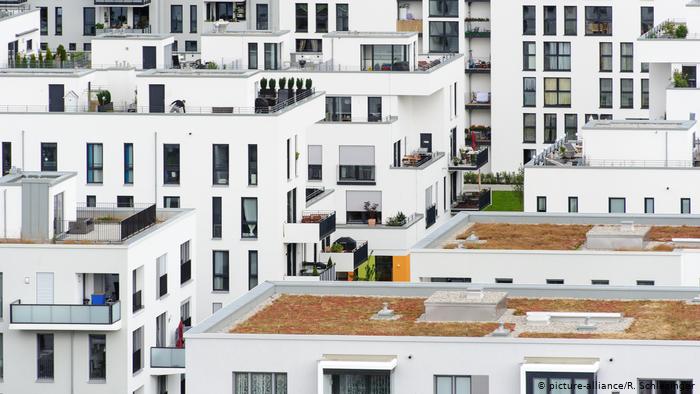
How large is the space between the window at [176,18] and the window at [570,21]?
29.0 meters

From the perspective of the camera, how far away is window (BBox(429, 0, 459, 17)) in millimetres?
171625

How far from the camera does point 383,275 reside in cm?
13138

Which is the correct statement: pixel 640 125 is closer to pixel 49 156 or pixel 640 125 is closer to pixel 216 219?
pixel 216 219

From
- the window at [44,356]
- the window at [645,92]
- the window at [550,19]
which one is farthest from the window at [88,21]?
the window at [44,356]

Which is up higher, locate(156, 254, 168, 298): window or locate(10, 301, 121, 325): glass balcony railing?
locate(156, 254, 168, 298): window

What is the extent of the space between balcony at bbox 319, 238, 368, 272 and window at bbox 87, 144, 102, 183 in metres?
11.0

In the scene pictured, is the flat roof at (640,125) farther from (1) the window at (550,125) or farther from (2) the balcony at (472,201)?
(1) the window at (550,125)

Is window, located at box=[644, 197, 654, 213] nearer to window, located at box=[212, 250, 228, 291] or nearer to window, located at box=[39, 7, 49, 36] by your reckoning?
window, located at box=[212, 250, 228, 291]

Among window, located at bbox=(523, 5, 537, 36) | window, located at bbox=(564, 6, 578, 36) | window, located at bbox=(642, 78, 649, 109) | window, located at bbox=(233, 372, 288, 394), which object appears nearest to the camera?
window, located at bbox=(233, 372, 288, 394)

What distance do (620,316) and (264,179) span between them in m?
42.3

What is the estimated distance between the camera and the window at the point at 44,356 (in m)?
93.1

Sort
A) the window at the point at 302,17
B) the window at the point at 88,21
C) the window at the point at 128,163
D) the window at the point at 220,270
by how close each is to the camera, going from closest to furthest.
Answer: the window at the point at 220,270 < the window at the point at 128,163 < the window at the point at 302,17 < the window at the point at 88,21

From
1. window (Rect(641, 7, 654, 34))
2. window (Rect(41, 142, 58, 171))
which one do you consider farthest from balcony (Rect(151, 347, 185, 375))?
window (Rect(641, 7, 654, 34))

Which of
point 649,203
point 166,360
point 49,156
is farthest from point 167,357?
point 649,203
